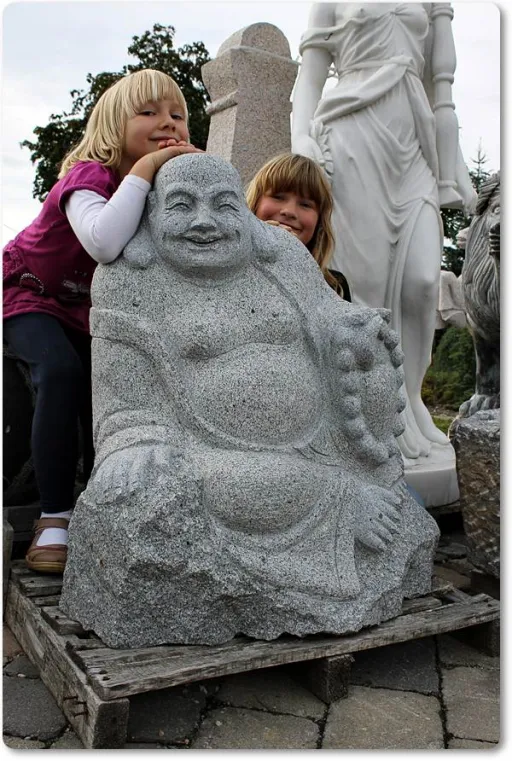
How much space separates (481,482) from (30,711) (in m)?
1.67

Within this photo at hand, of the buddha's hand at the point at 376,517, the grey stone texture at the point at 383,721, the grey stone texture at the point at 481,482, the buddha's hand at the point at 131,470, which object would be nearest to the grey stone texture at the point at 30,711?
the buddha's hand at the point at 131,470

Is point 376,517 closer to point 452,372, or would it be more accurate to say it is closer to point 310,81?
point 310,81

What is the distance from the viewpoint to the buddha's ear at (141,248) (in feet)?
7.84

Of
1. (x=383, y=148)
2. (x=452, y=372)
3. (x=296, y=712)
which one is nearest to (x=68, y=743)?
(x=296, y=712)

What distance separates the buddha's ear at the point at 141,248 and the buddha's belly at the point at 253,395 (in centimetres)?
37

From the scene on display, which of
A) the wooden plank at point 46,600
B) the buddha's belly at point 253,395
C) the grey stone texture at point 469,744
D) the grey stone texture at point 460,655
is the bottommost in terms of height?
the grey stone texture at point 460,655

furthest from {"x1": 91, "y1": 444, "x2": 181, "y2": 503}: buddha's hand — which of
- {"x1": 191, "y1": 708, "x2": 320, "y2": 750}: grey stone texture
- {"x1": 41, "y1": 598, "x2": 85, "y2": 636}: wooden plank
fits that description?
{"x1": 191, "y1": 708, "x2": 320, "y2": 750}: grey stone texture

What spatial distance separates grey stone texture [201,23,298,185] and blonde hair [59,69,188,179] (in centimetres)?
164

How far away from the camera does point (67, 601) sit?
2.32 meters

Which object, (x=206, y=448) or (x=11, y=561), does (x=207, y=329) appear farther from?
(x=11, y=561)

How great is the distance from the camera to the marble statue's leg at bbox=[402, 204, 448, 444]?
13.0 ft

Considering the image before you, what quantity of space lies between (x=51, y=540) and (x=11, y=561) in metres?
0.24

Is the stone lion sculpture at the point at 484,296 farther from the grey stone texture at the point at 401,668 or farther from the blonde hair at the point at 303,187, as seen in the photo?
the grey stone texture at the point at 401,668

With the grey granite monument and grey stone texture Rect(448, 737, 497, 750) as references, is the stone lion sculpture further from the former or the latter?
grey stone texture Rect(448, 737, 497, 750)
